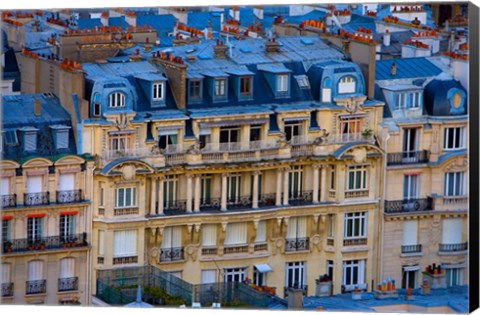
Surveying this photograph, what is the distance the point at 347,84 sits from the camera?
71188 mm

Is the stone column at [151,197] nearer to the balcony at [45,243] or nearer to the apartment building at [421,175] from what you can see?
the balcony at [45,243]

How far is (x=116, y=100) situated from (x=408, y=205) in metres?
6.26

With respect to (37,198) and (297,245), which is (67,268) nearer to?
Answer: (37,198)

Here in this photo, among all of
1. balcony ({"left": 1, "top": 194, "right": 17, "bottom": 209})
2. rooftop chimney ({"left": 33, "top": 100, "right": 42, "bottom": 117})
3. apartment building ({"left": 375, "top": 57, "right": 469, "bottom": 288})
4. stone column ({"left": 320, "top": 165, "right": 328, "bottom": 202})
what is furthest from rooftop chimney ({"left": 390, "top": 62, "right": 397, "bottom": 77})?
balcony ({"left": 1, "top": 194, "right": 17, "bottom": 209})

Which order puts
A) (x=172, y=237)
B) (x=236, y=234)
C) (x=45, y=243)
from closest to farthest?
(x=45, y=243)
(x=172, y=237)
(x=236, y=234)

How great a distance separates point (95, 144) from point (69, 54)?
2412 mm

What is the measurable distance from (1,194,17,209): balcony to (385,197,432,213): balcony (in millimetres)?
7413

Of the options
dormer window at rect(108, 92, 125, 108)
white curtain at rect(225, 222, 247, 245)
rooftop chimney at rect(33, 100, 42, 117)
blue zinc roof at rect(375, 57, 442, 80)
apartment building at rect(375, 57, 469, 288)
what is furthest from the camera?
blue zinc roof at rect(375, 57, 442, 80)

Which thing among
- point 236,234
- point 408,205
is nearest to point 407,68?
point 408,205

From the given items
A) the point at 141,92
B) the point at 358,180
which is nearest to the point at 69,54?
the point at 141,92

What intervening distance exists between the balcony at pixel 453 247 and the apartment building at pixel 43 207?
22.9ft

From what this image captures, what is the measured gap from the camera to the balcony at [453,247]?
70.8 meters

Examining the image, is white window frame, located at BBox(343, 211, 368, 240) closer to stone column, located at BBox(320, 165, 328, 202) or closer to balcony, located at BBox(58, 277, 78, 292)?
stone column, located at BBox(320, 165, 328, 202)

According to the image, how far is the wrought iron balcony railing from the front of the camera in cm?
7019
